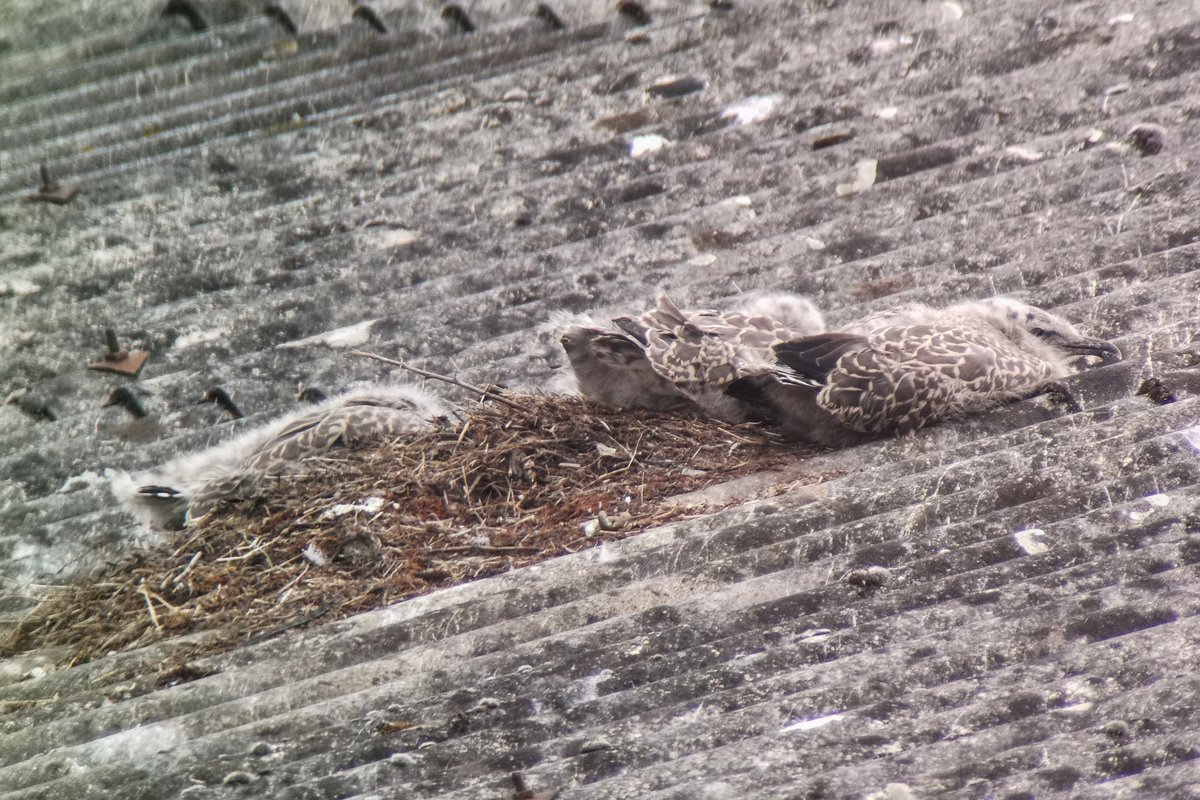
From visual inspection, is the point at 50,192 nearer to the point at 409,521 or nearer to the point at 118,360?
the point at 118,360

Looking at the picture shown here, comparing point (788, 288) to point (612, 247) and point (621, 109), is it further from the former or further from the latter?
point (621, 109)

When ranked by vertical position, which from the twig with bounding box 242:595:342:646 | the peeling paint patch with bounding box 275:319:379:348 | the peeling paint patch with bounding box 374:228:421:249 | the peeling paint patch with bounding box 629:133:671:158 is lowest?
the twig with bounding box 242:595:342:646

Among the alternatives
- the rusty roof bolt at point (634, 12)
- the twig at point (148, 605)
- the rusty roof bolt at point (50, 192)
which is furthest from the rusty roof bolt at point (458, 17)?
the twig at point (148, 605)

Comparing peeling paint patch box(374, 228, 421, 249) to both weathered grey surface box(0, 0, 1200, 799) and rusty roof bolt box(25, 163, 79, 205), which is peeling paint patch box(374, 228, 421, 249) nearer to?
weathered grey surface box(0, 0, 1200, 799)

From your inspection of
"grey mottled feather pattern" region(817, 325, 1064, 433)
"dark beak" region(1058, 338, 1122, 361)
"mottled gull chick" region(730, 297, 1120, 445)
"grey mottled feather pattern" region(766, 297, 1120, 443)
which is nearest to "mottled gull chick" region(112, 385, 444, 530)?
"mottled gull chick" region(730, 297, 1120, 445)

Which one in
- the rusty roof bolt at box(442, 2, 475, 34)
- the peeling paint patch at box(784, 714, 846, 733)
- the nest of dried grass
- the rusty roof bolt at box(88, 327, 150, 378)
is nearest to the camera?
the peeling paint patch at box(784, 714, 846, 733)

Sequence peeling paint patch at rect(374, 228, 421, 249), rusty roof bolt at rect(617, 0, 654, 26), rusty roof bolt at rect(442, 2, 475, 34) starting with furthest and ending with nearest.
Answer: rusty roof bolt at rect(442, 2, 475, 34) < rusty roof bolt at rect(617, 0, 654, 26) < peeling paint patch at rect(374, 228, 421, 249)

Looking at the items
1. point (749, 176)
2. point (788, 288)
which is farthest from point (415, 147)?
point (788, 288)
